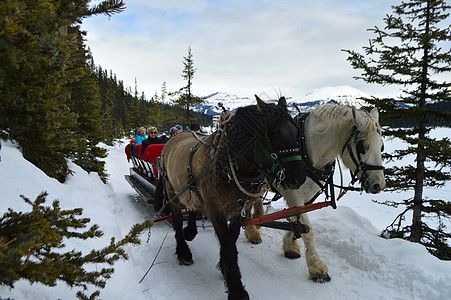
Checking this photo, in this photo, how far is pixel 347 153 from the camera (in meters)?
3.75

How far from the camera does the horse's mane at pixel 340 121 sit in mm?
3477

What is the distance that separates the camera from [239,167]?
2.90 metres

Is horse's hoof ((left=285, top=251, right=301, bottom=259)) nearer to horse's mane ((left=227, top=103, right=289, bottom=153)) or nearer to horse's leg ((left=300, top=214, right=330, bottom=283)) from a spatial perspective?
horse's leg ((left=300, top=214, right=330, bottom=283))

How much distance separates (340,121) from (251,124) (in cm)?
172

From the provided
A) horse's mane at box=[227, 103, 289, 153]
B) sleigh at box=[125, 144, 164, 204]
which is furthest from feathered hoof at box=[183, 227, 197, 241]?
horse's mane at box=[227, 103, 289, 153]

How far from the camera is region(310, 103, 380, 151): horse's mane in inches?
137

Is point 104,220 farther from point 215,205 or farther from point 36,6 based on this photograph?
point 36,6

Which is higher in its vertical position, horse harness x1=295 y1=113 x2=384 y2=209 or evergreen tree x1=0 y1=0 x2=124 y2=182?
evergreen tree x1=0 y1=0 x2=124 y2=182

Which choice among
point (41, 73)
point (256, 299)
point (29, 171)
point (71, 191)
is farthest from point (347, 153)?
point (71, 191)

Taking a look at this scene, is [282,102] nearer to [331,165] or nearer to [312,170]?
[312,170]

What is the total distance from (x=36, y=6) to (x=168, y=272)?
3.55 metres

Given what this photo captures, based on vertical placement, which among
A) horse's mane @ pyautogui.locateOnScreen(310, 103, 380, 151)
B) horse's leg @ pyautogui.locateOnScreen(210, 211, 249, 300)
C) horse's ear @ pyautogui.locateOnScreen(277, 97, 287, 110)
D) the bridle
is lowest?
horse's leg @ pyautogui.locateOnScreen(210, 211, 249, 300)

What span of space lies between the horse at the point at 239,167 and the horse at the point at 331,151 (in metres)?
1.11

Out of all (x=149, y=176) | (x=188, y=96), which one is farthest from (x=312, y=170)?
(x=188, y=96)
